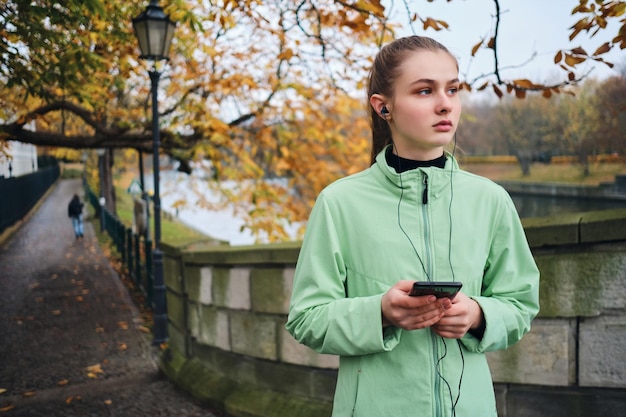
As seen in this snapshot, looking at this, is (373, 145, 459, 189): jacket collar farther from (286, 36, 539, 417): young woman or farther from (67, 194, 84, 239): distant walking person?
(67, 194, 84, 239): distant walking person

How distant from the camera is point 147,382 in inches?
239

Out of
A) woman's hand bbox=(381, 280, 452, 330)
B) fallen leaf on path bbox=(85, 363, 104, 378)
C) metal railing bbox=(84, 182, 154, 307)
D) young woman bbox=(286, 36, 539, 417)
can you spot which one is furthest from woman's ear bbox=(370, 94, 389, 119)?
metal railing bbox=(84, 182, 154, 307)

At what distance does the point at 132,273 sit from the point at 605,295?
467 inches

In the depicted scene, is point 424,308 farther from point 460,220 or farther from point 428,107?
point 428,107

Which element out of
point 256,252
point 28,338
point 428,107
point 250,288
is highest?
point 428,107

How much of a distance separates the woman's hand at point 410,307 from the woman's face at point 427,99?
0.43 metres

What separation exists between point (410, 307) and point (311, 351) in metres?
2.81

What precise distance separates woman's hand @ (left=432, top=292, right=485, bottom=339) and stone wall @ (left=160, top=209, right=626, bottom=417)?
1.62m

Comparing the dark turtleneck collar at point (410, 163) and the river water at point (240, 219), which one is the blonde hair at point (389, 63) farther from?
the river water at point (240, 219)

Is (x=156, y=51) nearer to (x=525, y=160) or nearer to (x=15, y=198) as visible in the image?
(x=15, y=198)

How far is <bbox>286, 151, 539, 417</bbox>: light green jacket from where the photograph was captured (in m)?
1.56

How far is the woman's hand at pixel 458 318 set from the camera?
145 centimetres

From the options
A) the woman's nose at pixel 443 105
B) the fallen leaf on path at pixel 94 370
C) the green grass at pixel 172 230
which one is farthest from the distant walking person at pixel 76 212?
the woman's nose at pixel 443 105

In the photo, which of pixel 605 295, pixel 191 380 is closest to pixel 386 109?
pixel 605 295
